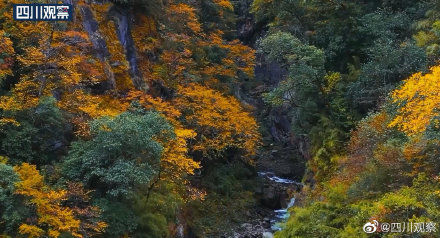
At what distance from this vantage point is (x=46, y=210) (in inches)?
417

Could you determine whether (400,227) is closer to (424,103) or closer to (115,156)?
(424,103)

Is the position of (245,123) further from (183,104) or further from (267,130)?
(267,130)

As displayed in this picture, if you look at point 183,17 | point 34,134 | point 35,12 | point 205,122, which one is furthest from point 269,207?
point 35,12

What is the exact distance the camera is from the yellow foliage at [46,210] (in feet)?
33.9

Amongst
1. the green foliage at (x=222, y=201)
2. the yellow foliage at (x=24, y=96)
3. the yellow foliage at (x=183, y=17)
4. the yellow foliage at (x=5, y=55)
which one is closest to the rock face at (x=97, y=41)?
the yellow foliage at (x=24, y=96)

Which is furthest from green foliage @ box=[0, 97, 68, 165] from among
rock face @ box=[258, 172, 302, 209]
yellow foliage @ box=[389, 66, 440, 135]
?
rock face @ box=[258, 172, 302, 209]

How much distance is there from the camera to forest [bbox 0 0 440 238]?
10820mm

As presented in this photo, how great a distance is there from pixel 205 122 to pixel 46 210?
409 inches

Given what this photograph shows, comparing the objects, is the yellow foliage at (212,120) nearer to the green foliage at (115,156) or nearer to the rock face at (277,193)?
the rock face at (277,193)

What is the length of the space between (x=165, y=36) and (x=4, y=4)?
29.6 ft

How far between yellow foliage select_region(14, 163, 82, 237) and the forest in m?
0.05

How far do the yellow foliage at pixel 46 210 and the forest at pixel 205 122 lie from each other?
51 mm

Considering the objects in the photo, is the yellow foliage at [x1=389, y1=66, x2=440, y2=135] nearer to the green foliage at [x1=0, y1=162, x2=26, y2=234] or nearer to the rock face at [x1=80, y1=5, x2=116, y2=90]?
the green foliage at [x1=0, y1=162, x2=26, y2=234]

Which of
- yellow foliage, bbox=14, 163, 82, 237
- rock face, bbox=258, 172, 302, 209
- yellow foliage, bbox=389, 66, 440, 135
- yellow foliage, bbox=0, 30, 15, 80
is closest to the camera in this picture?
yellow foliage, bbox=389, 66, 440, 135
